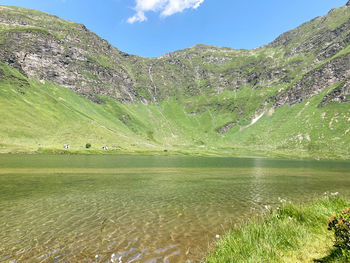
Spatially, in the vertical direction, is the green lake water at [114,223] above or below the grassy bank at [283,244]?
below

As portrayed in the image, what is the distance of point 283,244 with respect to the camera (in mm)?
10828

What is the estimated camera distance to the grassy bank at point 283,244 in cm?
923

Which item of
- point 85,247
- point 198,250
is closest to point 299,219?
point 198,250

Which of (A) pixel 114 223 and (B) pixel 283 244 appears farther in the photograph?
(A) pixel 114 223

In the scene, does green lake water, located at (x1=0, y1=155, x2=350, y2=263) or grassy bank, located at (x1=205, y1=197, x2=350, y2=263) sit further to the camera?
green lake water, located at (x1=0, y1=155, x2=350, y2=263)

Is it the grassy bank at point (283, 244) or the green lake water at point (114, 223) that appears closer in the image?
the grassy bank at point (283, 244)

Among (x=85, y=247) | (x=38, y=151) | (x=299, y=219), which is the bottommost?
(x=38, y=151)

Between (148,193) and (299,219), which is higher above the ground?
(299,219)

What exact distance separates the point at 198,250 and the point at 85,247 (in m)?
7.09

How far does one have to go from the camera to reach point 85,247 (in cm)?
1384

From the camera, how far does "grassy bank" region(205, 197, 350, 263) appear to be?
30.3ft

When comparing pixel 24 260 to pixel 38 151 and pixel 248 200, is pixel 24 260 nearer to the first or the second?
pixel 248 200

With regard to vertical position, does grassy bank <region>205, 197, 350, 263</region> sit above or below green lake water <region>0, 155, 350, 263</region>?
above

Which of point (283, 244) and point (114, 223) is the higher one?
point (283, 244)
